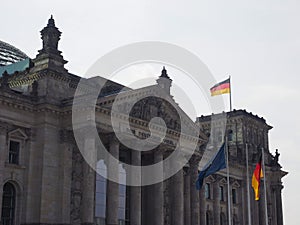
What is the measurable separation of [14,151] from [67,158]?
15.7 ft

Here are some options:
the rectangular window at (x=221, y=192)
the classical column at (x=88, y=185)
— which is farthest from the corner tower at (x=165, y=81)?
the rectangular window at (x=221, y=192)

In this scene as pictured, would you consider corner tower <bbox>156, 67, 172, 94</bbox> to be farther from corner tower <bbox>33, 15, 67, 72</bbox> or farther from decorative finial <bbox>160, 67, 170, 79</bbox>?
corner tower <bbox>33, 15, 67, 72</bbox>

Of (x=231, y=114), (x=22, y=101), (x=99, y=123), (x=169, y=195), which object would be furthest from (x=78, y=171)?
(x=231, y=114)

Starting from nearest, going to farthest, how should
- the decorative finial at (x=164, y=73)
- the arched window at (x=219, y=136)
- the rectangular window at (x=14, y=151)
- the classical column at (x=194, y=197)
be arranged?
the rectangular window at (x=14, y=151) → the classical column at (x=194, y=197) → the decorative finial at (x=164, y=73) → the arched window at (x=219, y=136)

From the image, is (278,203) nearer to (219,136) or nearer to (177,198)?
(219,136)

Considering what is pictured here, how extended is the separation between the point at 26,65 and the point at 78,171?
14.5 meters

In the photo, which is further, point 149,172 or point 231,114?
point 231,114

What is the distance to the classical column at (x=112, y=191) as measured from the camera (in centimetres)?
5022

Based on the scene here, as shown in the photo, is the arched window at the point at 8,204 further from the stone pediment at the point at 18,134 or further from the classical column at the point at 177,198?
the classical column at the point at 177,198

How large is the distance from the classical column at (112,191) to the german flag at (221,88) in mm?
10258

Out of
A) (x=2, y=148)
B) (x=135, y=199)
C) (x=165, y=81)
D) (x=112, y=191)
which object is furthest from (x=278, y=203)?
(x=2, y=148)

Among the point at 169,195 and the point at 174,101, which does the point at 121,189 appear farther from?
the point at 174,101

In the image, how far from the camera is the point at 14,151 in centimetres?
4894

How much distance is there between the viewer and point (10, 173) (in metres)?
47.9
